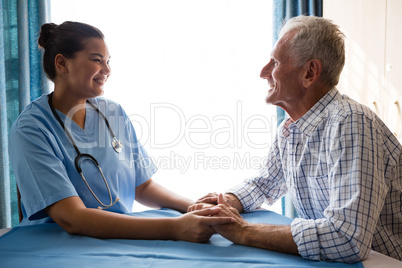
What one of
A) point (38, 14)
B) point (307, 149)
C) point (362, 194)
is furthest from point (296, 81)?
point (38, 14)

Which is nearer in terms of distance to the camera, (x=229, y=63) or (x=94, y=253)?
(x=94, y=253)

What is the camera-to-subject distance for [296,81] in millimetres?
1279

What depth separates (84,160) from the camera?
4.28 feet

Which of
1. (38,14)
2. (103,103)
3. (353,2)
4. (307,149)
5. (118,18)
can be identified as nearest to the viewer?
(307,149)

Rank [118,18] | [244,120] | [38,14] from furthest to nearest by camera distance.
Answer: [244,120] → [118,18] → [38,14]

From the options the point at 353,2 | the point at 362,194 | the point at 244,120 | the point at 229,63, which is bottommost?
the point at 362,194

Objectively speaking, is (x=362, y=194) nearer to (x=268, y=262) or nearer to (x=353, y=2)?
(x=268, y=262)

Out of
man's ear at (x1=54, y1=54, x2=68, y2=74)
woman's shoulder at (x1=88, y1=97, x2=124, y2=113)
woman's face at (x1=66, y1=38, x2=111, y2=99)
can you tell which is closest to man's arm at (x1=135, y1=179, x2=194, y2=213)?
woman's shoulder at (x1=88, y1=97, x2=124, y2=113)

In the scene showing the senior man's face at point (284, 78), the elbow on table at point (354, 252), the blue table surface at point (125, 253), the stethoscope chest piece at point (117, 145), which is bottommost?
the blue table surface at point (125, 253)

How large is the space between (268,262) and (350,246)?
0.70 ft

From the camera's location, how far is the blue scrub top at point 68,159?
1131 mm

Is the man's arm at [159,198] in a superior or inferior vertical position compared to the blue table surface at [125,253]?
superior

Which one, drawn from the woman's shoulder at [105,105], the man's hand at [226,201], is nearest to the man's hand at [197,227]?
the man's hand at [226,201]

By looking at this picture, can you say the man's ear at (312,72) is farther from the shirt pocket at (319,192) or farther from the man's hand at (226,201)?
the man's hand at (226,201)
